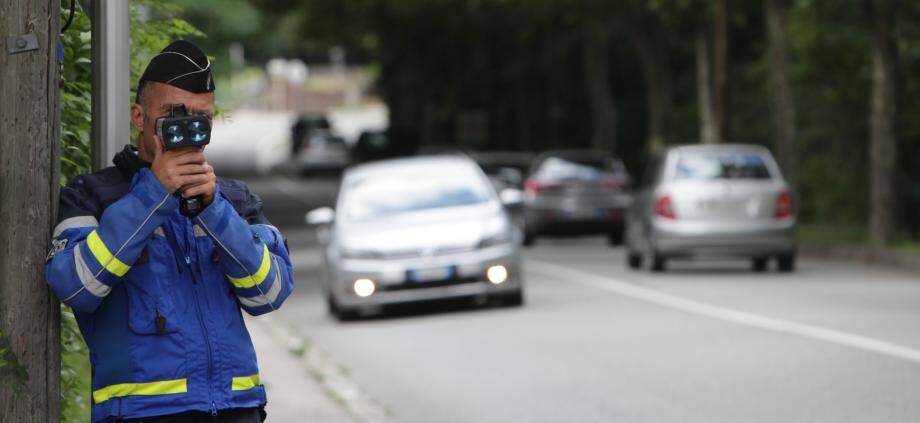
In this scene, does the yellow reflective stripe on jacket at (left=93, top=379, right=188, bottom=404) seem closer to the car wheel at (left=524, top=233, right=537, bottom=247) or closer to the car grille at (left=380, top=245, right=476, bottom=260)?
the car grille at (left=380, top=245, right=476, bottom=260)

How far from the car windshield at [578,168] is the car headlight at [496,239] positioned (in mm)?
12959

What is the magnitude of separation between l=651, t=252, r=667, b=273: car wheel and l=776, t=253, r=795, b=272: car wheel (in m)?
1.35

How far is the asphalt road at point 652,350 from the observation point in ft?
33.9

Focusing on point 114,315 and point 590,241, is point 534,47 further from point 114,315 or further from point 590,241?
point 114,315

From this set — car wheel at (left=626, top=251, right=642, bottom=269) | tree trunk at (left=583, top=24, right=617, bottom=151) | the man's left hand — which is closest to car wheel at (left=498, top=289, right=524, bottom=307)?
car wheel at (left=626, top=251, right=642, bottom=269)

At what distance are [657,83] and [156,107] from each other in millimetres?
38315

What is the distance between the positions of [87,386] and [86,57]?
2258 mm

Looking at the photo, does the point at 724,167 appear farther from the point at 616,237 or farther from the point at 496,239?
the point at 616,237

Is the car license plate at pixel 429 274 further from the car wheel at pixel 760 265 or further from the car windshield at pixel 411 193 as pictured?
the car wheel at pixel 760 265

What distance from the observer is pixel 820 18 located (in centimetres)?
2998

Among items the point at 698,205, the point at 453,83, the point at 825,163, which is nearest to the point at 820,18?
the point at 825,163

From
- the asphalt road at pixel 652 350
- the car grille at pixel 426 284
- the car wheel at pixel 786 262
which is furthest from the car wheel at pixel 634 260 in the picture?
the car grille at pixel 426 284

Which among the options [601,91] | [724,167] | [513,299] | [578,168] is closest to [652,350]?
[513,299]

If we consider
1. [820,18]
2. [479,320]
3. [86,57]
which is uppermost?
[820,18]
